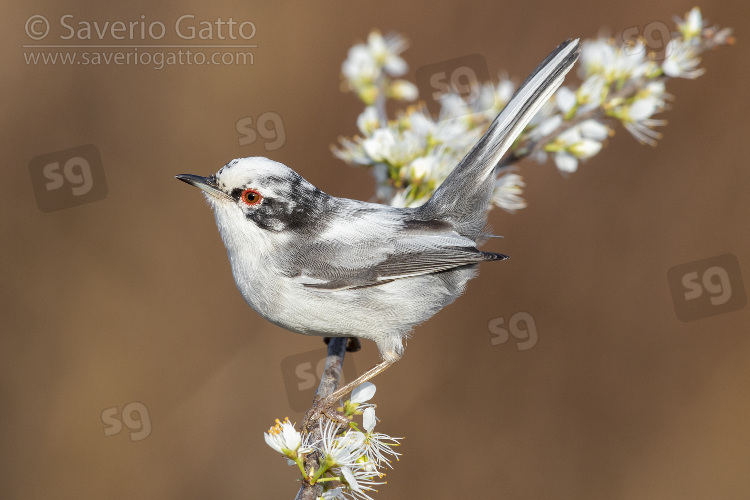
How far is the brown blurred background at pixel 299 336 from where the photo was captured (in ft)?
17.3

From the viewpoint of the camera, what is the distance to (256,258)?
274 centimetres

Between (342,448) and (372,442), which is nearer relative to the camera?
(342,448)

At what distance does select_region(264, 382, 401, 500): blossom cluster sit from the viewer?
2092 mm

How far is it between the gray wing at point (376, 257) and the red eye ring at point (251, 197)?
31cm

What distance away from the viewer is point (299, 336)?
5543mm

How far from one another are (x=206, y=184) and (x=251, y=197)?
20 cm

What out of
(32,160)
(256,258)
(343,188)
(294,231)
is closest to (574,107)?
(294,231)

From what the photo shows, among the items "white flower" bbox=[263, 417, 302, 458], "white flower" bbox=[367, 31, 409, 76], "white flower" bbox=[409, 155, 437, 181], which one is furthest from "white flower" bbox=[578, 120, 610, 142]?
"white flower" bbox=[263, 417, 302, 458]

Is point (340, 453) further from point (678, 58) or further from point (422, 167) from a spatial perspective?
point (678, 58)

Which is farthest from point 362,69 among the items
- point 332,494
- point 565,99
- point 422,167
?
point 332,494

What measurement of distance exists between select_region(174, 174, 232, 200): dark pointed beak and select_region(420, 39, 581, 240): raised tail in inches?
38.5

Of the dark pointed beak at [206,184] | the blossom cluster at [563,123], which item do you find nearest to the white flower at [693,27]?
the blossom cluster at [563,123]

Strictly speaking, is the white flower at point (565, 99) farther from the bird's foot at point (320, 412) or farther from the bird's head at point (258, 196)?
the bird's foot at point (320, 412)

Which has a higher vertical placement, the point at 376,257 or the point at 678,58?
the point at 678,58
